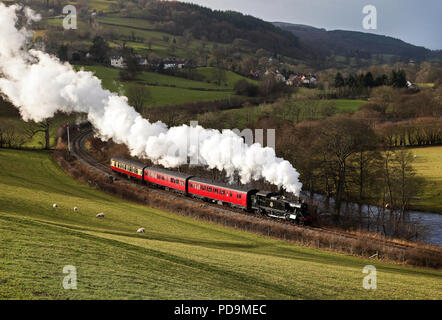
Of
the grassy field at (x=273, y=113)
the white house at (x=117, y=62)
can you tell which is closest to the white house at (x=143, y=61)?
the white house at (x=117, y=62)

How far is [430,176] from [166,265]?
2124 inches

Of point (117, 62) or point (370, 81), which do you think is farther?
point (117, 62)

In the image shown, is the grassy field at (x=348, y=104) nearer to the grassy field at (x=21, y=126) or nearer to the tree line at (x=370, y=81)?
the tree line at (x=370, y=81)

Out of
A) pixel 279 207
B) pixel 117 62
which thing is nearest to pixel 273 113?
pixel 279 207

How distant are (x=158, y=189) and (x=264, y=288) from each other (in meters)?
34.8

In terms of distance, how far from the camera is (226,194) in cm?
4097

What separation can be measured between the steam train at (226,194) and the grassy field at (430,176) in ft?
84.1

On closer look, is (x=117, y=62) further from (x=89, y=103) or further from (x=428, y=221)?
(x=428, y=221)

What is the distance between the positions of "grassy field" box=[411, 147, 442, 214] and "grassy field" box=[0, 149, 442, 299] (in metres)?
27.9

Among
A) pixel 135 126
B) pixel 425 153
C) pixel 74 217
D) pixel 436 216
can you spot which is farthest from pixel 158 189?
pixel 425 153

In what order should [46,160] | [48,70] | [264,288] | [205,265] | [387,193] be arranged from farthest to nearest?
[46,160] → [387,193] → [48,70] → [205,265] → [264,288]

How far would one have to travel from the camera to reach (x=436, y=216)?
161ft

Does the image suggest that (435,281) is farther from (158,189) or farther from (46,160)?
(46,160)
